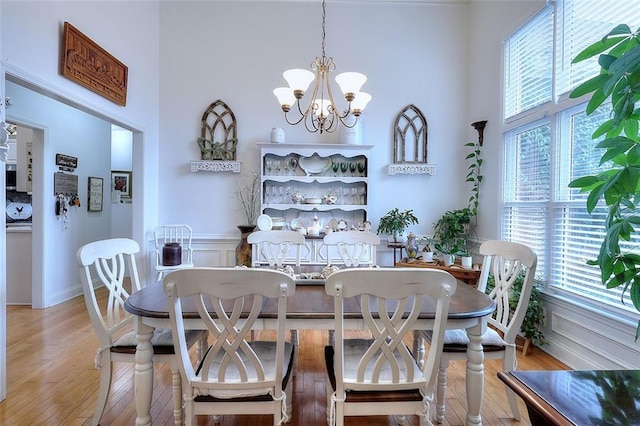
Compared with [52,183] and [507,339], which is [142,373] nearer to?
[507,339]

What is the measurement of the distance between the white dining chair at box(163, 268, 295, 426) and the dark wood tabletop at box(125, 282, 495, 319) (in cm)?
17

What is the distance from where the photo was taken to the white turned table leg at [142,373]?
1457 mm

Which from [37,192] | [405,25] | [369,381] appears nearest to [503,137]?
[405,25]

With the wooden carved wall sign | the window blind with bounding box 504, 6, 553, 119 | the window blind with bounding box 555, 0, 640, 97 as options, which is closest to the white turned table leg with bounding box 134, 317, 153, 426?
the wooden carved wall sign

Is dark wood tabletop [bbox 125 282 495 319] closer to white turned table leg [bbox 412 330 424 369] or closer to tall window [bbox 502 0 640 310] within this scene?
white turned table leg [bbox 412 330 424 369]

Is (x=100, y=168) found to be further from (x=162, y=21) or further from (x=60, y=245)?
(x=162, y=21)

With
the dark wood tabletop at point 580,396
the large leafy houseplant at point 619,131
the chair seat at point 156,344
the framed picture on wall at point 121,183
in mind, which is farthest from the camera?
the framed picture on wall at point 121,183

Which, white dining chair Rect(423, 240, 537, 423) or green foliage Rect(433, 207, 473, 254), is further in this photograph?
green foliage Rect(433, 207, 473, 254)

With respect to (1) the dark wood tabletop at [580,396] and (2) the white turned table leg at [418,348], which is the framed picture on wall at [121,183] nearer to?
(2) the white turned table leg at [418,348]

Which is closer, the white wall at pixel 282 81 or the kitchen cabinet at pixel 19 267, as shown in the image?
the kitchen cabinet at pixel 19 267

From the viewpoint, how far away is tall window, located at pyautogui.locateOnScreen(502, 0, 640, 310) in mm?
2289

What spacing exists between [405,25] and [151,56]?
3.24 metres

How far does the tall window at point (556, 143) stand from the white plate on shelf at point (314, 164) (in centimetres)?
205

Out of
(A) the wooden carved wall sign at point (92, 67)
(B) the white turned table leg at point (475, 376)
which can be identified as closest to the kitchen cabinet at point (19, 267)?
(A) the wooden carved wall sign at point (92, 67)
